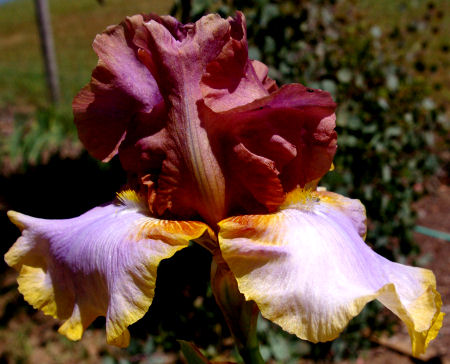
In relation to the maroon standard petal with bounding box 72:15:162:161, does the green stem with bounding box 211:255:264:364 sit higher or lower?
lower

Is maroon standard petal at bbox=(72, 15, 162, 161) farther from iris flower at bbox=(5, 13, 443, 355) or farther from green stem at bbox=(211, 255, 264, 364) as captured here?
green stem at bbox=(211, 255, 264, 364)

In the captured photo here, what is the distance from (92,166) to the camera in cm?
298

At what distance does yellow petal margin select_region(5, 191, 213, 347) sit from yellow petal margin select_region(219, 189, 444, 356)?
4.4 inches

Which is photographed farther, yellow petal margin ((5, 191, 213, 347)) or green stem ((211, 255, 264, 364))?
green stem ((211, 255, 264, 364))

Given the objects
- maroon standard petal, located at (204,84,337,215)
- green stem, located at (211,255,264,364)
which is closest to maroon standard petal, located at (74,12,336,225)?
maroon standard petal, located at (204,84,337,215)

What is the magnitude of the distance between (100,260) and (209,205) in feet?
0.71

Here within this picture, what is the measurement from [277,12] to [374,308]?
5.15 ft

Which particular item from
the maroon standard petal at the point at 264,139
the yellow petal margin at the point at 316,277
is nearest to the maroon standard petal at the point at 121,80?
the maroon standard petal at the point at 264,139

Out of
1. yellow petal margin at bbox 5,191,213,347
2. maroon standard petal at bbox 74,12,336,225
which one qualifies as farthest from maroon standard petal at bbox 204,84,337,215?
yellow petal margin at bbox 5,191,213,347

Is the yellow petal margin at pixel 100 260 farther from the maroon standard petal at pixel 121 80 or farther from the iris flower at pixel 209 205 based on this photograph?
the maroon standard petal at pixel 121 80

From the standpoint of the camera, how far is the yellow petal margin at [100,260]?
2.55 feet

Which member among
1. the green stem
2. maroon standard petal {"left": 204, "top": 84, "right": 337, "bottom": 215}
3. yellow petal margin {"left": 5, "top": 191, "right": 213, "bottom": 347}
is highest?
maroon standard petal {"left": 204, "top": 84, "right": 337, "bottom": 215}

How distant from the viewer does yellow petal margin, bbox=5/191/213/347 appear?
2.55ft

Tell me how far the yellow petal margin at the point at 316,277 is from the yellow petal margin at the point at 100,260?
0.36 ft
